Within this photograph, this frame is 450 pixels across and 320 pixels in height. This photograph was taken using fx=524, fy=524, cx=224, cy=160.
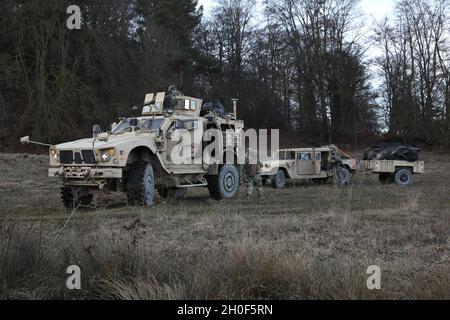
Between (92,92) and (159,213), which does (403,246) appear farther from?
(92,92)

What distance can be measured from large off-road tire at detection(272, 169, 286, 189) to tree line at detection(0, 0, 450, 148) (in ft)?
44.1

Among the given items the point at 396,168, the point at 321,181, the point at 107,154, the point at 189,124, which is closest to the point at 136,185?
the point at 107,154

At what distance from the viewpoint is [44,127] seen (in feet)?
93.1

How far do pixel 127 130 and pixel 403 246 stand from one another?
8109 mm

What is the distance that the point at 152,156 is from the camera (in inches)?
500

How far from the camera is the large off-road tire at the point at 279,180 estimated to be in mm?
20237

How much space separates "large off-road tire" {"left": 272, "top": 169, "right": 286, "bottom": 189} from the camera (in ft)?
66.4

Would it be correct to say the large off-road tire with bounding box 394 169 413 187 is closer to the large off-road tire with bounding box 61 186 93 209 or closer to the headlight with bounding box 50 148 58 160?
the large off-road tire with bounding box 61 186 93 209

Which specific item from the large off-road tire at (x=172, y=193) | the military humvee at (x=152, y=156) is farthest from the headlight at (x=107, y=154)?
the large off-road tire at (x=172, y=193)

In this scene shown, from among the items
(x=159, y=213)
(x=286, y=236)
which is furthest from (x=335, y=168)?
(x=286, y=236)

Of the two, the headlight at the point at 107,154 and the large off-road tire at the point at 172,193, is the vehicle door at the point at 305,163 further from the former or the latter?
the headlight at the point at 107,154

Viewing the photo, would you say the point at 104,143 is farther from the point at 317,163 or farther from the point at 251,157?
the point at 317,163

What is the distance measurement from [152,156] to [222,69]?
39.0 m

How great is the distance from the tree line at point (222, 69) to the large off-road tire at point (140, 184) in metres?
17.8
